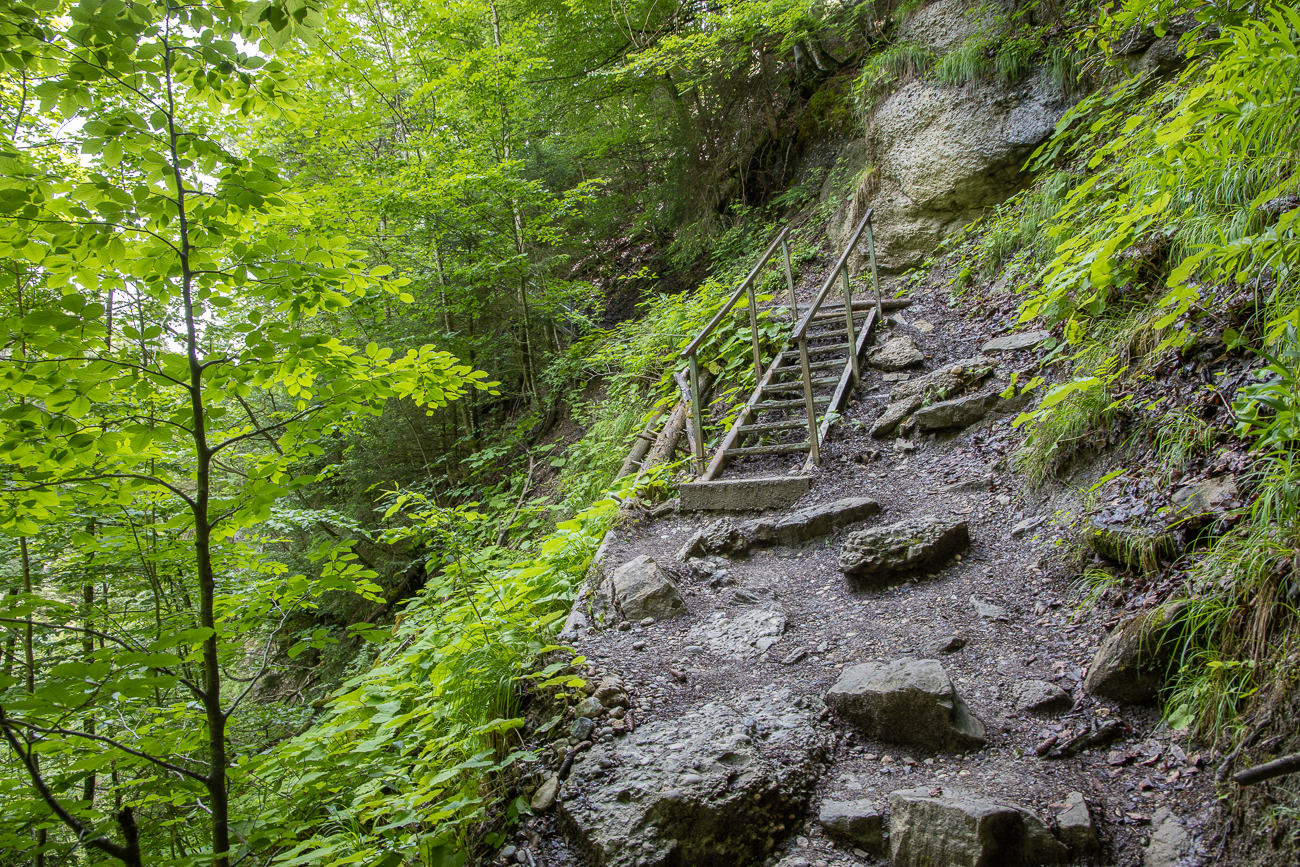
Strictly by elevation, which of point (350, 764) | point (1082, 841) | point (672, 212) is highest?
point (672, 212)

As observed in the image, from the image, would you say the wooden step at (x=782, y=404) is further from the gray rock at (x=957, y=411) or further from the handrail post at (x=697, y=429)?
the gray rock at (x=957, y=411)

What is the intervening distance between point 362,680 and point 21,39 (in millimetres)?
2991

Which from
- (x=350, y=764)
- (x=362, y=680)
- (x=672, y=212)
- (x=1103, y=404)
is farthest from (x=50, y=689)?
(x=672, y=212)

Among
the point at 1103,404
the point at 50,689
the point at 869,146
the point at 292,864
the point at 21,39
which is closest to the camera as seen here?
the point at 50,689

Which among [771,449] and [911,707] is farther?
[771,449]

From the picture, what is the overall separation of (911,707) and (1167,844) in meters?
0.77

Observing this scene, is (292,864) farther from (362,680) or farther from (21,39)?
(21,39)

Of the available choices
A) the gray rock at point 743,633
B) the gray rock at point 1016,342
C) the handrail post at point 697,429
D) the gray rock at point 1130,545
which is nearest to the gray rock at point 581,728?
the gray rock at point 743,633

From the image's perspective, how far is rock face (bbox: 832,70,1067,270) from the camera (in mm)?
7027

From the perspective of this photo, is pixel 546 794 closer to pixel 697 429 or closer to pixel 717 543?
pixel 717 543

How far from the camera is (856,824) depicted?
2018 millimetres

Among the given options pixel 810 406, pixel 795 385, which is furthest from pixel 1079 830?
pixel 795 385

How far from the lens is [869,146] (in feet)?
28.2

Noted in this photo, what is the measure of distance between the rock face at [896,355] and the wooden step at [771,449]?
1292 mm
